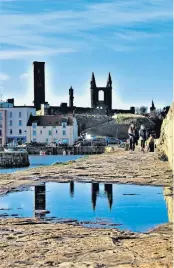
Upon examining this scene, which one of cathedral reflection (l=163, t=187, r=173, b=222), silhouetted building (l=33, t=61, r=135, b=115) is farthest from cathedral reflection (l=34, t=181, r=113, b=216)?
silhouetted building (l=33, t=61, r=135, b=115)

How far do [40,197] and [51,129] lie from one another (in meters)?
92.2

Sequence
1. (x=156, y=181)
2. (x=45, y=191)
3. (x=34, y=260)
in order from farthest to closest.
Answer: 1. (x=156, y=181)
2. (x=45, y=191)
3. (x=34, y=260)

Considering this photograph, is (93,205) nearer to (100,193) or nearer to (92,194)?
(92,194)

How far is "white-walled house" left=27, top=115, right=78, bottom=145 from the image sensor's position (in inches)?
4011

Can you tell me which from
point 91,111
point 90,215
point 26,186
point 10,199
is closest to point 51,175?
point 26,186

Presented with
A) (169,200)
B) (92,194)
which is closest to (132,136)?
(92,194)

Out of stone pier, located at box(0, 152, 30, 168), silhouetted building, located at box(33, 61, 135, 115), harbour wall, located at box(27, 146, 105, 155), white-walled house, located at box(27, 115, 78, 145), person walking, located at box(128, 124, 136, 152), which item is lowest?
stone pier, located at box(0, 152, 30, 168)

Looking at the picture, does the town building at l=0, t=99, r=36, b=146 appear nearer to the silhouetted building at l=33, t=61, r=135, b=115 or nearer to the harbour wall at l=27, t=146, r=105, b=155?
the harbour wall at l=27, t=146, r=105, b=155

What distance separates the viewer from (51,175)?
1506cm

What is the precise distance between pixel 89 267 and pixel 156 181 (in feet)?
27.2

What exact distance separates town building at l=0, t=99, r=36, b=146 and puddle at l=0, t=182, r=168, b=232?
92087mm

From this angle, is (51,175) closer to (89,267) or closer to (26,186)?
(26,186)

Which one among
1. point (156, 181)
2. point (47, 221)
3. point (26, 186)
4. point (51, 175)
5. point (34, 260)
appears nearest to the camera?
point (34, 260)

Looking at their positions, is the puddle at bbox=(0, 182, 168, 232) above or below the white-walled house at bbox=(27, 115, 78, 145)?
below
